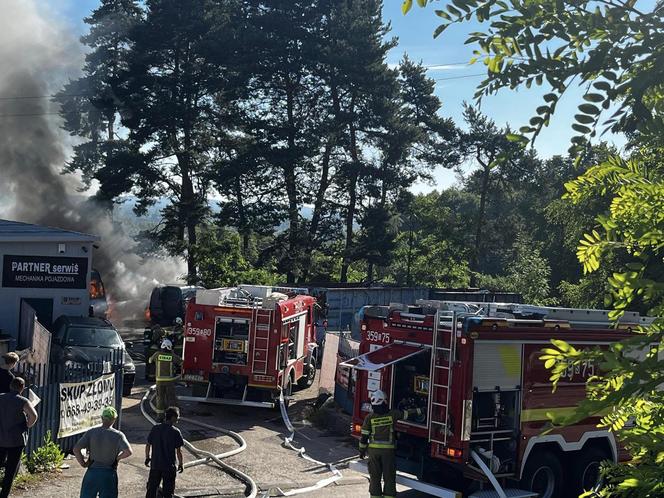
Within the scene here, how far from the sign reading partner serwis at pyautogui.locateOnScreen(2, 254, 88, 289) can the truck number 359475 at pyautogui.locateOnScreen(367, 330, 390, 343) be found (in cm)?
1299

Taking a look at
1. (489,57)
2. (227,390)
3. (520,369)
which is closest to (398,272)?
(227,390)

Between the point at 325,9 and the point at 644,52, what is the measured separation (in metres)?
35.6

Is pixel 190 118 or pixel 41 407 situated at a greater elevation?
pixel 190 118

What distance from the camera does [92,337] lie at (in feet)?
61.7

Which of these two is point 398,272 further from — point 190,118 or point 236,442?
point 236,442

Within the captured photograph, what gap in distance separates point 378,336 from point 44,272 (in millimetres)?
13409

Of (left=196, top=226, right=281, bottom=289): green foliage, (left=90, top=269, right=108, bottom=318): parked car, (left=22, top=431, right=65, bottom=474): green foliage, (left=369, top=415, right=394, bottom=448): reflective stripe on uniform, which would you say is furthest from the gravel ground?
(left=196, top=226, right=281, bottom=289): green foliage

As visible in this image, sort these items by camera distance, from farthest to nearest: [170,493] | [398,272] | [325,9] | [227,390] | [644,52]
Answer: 1. [398,272]
2. [325,9]
3. [227,390]
4. [170,493]
5. [644,52]

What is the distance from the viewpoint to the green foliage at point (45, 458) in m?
10.8

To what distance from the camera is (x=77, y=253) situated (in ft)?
73.1

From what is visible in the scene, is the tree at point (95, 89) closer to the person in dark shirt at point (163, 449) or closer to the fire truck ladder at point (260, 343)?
the fire truck ladder at point (260, 343)

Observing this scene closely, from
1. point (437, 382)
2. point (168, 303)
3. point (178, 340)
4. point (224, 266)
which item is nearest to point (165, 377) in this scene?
point (178, 340)

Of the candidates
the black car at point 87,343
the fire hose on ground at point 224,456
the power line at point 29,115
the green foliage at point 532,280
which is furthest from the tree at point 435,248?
the fire hose on ground at point 224,456

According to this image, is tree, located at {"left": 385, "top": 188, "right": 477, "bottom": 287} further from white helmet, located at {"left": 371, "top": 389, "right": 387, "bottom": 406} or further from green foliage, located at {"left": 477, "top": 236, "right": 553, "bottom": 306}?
white helmet, located at {"left": 371, "top": 389, "right": 387, "bottom": 406}
